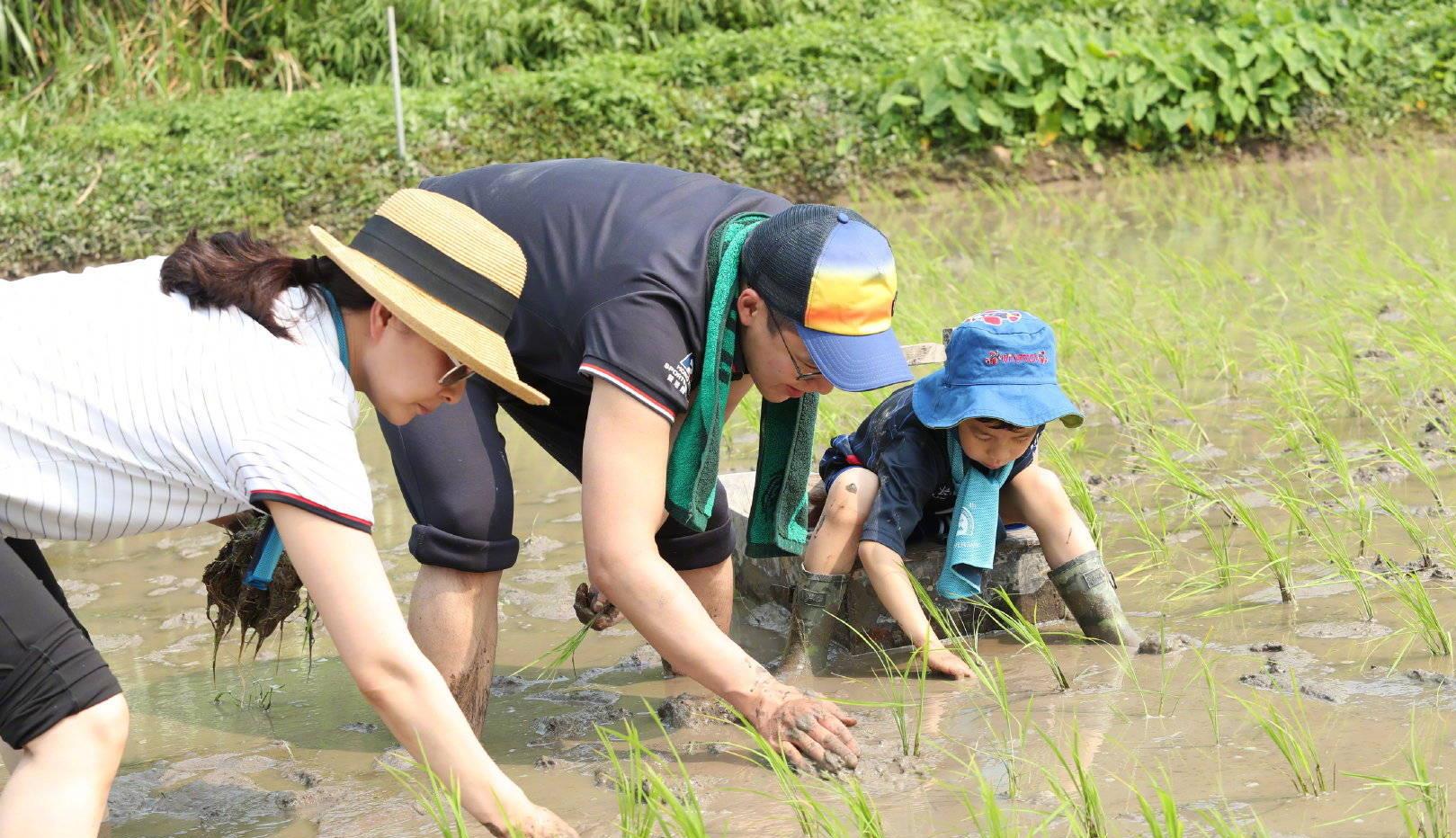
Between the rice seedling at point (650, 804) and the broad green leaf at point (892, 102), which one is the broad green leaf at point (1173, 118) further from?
the rice seedling at point (650, 804)

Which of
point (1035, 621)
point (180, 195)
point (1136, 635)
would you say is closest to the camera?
point (1136, 635)

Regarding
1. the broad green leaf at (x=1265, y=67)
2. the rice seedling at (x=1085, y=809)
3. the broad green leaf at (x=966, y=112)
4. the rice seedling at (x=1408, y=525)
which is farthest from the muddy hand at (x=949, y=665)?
the broad green leaf at (x=1265, y=67)

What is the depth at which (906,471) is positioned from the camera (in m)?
3.09

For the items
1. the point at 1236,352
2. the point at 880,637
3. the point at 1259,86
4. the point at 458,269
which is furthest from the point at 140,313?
the point at 1259,86

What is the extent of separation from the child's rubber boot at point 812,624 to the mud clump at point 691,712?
0.23 metres

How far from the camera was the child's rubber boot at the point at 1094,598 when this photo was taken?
2.95 meters

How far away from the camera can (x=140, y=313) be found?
192 cm

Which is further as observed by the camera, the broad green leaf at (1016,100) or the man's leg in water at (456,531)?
the broad green leaf at (1016,100)

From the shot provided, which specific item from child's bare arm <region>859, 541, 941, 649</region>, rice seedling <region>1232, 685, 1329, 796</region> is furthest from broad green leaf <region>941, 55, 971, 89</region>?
rice seedling <region>1232, 685, 1329, 796</region>

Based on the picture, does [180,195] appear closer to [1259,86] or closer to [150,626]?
[150,626]

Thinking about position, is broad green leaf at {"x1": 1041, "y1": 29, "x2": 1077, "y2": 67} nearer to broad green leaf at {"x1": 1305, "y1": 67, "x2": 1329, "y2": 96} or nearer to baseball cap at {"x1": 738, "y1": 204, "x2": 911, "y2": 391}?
broad green leaf at {"x1": 1305, "y1": 67, "x2": 1329, "y2": 96}

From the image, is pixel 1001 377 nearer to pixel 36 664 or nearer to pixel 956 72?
pixel 36 664

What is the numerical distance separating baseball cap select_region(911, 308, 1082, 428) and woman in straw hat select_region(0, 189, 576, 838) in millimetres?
1179

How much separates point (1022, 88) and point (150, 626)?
6.34 m
